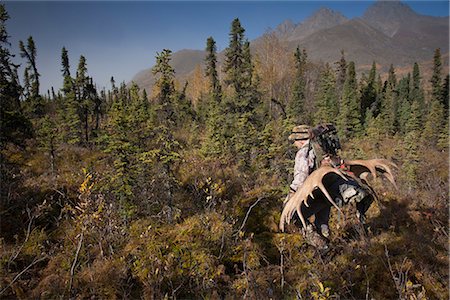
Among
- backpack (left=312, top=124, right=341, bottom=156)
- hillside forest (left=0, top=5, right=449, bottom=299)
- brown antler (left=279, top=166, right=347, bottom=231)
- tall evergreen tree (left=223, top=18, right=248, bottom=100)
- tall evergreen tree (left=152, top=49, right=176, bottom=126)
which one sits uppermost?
tall evergreen tree (left=223, top=18, right=248, bottom=100)

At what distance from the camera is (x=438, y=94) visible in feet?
167

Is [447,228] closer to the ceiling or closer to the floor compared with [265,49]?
closer to the floor

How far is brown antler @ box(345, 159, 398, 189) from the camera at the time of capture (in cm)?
444

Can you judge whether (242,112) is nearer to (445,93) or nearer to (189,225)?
(189,225)

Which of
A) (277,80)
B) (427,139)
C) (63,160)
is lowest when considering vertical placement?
(427,139)

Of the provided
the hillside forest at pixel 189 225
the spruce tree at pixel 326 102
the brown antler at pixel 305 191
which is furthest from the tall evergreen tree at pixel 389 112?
the brown antler at pixel 305 191

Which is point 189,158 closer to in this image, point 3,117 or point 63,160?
point 63,160

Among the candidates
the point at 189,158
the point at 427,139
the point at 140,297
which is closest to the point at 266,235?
A: the point at 140,297

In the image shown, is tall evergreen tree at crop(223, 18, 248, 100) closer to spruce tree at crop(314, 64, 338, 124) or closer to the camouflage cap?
the camouflage cap

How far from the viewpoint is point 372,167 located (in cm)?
455

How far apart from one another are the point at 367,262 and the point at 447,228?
320cm

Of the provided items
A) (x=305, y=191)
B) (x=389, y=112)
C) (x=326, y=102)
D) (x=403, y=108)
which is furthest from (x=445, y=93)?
(x=305, y=191)

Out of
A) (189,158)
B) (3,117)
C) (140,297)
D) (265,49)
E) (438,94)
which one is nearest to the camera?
(140,297)

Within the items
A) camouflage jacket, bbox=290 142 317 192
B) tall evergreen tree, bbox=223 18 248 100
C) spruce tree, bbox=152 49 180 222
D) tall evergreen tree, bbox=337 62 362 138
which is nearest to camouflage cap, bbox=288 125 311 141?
camouflage jacket, bbox=290 142 317 192
